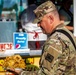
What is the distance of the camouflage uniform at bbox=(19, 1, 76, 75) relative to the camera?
12.6 ft

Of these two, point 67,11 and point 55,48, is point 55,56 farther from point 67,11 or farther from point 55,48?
point 67,11

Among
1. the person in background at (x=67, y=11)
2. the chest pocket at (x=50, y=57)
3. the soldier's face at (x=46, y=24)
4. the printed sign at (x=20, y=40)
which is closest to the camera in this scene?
the chest pocket at (x=50, y=57)

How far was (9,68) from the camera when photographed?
4.44 metres

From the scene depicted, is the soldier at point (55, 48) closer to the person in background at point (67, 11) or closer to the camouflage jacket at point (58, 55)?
the camouflage jacket at point (58, 55)

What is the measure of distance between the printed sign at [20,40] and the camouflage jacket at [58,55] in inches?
105

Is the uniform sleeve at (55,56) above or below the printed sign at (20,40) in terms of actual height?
above

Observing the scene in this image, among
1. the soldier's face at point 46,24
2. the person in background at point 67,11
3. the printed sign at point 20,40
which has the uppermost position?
the soldier's face at point 46,24

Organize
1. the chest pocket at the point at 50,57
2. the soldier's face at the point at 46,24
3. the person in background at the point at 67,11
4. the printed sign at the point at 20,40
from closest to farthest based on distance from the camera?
the chest pocket at the point at 50,57, the soldier's face at the point at 46,24, the printed sign at the point at 20,40, the person in background at the point at 67,11

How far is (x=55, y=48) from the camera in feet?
12.6

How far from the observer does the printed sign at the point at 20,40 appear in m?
6.68

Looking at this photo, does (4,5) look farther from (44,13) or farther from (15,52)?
(44,13)

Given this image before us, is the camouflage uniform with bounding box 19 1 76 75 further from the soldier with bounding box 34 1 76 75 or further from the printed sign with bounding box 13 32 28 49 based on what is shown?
the printed sign with bounding box 13 32 28 49

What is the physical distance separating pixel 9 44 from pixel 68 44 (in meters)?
2.85

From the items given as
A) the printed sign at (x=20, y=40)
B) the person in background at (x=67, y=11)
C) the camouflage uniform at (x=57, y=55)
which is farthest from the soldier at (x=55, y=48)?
the person in background at (x=67, y=11)
